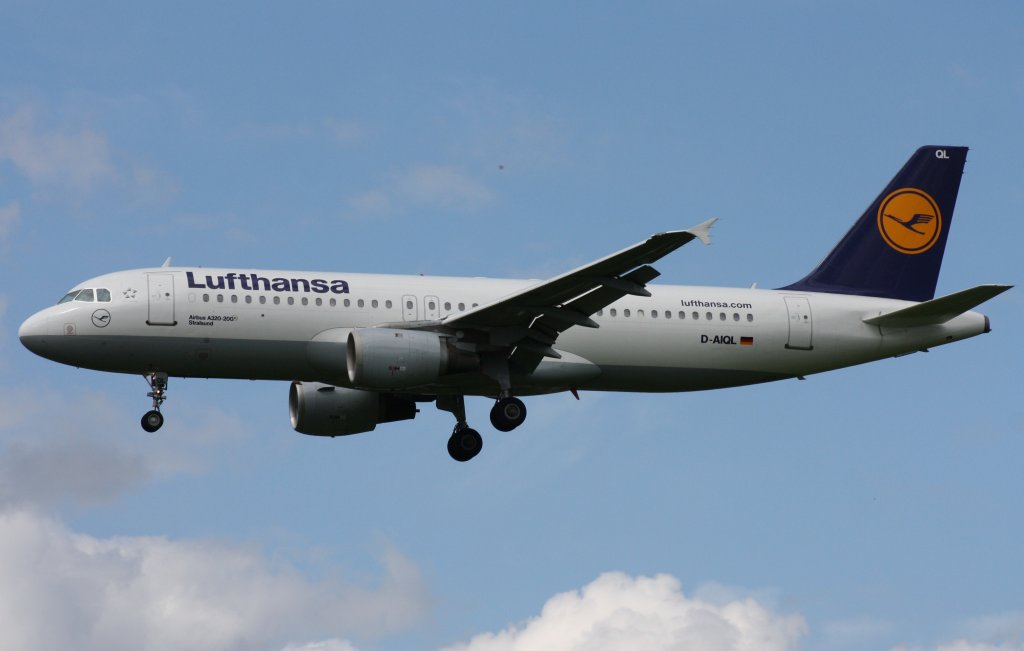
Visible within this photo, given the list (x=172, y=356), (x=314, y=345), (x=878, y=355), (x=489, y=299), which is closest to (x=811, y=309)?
(x=878, y=355)

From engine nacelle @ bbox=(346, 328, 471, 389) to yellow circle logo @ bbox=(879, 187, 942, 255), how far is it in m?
13.9

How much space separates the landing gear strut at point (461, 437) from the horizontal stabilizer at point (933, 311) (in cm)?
1039

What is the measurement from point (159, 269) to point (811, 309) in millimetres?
16178

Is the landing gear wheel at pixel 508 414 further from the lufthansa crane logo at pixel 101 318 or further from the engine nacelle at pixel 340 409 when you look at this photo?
the lufthansa crane logo at pixel 101 318

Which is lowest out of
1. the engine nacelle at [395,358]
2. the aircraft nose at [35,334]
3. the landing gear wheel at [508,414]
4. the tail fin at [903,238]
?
the landing gear wheel at [508,414]

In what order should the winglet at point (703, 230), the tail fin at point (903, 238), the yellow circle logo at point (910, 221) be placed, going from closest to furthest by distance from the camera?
the winglet at point (703, 230), the tail fin at point (903, 238), the yellow circle logo at point (910, 221)

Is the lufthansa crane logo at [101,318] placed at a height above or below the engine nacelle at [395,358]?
above

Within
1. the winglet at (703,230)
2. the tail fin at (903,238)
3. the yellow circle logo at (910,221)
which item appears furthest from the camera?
the yellow circle logo at (910,221)

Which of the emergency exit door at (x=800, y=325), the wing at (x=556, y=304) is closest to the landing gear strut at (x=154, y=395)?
the wing at (x=556, y=304)

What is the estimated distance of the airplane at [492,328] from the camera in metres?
38.8

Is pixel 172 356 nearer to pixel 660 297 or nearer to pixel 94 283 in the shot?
pixel 94 283

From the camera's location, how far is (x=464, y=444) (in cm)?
4291

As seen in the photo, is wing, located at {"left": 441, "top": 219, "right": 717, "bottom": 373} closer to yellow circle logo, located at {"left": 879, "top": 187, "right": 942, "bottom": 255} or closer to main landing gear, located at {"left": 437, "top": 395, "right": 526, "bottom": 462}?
main landing gear, located at {"left": 437, "top": 395, "right": 526, "bottom": 462}

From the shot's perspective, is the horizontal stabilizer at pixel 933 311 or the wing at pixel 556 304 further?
the horizontal stabilizer at pixel 933 311
